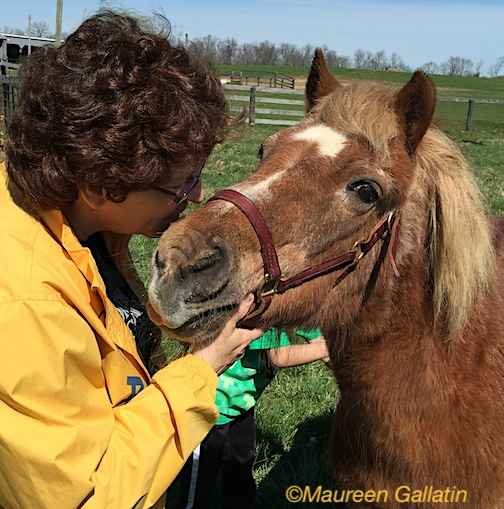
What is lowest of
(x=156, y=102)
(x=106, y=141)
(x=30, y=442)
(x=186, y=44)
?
(x=30, y=442)

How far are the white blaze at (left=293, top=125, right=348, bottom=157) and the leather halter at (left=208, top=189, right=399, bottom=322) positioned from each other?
0.30 meters

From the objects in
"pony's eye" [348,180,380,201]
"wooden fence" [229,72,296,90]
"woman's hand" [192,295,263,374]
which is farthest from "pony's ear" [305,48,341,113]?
"wooden fence" [229,72,296,90]

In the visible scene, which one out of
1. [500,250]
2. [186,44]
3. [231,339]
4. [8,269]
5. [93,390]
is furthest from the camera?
[500,250]

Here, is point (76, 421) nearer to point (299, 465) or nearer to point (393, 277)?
point (393, 277)

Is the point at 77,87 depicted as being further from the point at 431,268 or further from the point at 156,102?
the point at 431,268

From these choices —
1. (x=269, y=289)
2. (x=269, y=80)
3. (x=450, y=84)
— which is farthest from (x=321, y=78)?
(x=269, y=80)

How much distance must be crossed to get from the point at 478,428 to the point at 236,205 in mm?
1188

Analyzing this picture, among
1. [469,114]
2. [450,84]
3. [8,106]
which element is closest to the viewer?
[8,106]

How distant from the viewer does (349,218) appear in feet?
7.10

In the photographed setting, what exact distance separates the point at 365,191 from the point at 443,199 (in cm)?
29

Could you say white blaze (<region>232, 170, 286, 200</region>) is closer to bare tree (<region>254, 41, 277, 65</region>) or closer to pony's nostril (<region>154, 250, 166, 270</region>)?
pony's nostril (<region>154, 250, 166, 270</region>)

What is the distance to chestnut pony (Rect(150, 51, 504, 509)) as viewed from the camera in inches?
82.0

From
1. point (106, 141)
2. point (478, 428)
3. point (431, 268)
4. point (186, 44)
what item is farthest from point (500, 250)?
point (106, 141)

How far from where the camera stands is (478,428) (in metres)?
2.29
